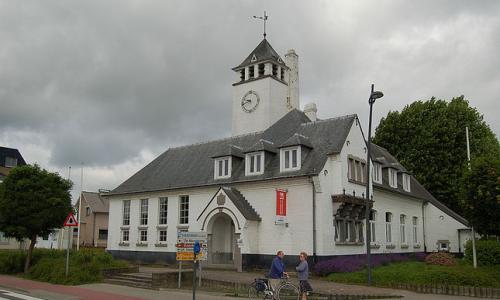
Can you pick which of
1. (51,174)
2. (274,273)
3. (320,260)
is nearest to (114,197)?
(51,174)

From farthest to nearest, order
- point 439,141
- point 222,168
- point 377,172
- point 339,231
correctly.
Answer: point 439,141
point 377,172
point 222,168
point 339,231

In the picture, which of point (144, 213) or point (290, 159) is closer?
point (290, 159)

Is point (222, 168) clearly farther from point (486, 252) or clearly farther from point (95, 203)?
point (95, 203)

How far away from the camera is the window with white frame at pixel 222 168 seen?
92.4 ft

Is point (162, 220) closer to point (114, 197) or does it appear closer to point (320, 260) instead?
point (114, 197)

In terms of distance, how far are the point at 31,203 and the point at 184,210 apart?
9.05m

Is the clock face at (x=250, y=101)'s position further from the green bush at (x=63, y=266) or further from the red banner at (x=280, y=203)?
the green bush at (x=63, y=266)

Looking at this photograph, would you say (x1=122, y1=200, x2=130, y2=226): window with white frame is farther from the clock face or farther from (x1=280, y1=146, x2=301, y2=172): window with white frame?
(x1=280, y1=146, x2=301, y2=172): window with white frame

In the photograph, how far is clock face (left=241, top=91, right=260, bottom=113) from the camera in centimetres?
3444

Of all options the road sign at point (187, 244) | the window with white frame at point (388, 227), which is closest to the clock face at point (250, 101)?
the window with white frame at point (388, 227)

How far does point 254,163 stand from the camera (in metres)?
26.9

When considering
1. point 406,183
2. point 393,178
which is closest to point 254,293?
point 393,178

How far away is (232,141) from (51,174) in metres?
11.7

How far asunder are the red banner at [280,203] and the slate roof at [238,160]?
1055 mm
